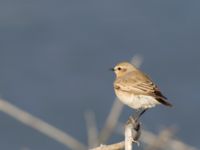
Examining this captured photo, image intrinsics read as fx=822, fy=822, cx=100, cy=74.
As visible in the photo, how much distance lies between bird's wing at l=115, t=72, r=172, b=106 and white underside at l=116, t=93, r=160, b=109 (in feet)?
0.13

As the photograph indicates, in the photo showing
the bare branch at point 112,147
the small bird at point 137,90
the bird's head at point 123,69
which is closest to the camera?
the bare branch at point 112,147

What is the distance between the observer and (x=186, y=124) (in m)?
→ 18.0

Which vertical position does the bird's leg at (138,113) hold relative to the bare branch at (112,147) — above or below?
above

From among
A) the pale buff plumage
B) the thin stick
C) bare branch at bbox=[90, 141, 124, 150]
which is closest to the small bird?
the pale buff plumage

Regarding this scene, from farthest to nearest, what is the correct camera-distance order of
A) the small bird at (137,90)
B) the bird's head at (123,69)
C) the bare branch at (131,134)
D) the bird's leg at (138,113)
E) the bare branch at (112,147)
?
the bird's head at (123,69) < the small bird at (137,90) < the bird's leg at (138,113) < the bare branch at (131,134) < the bare branch at (112,147)

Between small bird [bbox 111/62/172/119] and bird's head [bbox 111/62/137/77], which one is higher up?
bird's head [bbox 111/62/137/77]

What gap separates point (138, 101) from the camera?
758cm

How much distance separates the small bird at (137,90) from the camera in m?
7.28

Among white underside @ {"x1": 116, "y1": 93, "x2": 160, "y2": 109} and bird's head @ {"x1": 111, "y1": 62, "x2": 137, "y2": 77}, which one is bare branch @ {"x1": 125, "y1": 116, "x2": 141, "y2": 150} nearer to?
white underside @ {"x1": 116, "y1": 93, "x2": 160, "y2": 109}

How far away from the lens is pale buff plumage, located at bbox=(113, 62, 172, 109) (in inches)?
287

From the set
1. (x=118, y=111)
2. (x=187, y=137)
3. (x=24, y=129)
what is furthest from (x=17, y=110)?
(x=24, y=129)

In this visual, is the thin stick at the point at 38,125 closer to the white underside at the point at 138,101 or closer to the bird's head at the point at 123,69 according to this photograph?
the white underside at the point at 138,101

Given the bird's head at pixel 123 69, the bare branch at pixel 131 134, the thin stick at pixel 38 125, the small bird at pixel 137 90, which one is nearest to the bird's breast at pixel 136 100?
the small bird at pixel 137 90

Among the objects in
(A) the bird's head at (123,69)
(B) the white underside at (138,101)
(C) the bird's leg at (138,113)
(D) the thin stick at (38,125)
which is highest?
(A) the bird's head at (123,69)
